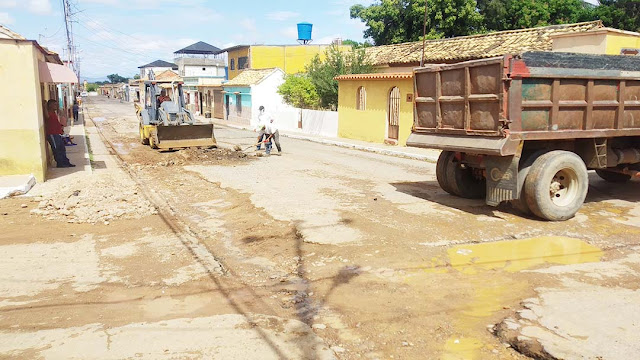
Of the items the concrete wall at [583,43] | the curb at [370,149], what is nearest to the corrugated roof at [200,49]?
the curb at [370,149]

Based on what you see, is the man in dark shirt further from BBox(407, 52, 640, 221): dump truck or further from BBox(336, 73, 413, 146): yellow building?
BBox(336, 73, 413, 146): yellow building

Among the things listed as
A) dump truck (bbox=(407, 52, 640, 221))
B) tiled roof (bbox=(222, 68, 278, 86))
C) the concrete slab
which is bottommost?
the concrete slab

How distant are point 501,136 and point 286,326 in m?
4.74

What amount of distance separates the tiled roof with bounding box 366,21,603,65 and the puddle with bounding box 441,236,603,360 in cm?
1338

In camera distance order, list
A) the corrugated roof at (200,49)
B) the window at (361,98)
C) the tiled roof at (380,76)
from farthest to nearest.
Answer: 1. the corrugated roof at (200,49)
2. the window at (361,98)
3. the tiled roof at (380,76)

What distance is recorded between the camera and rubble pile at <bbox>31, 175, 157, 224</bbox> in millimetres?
8898

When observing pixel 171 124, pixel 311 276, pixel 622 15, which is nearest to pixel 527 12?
pixel 622 15

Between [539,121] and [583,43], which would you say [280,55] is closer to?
[583,43]

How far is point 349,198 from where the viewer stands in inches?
405

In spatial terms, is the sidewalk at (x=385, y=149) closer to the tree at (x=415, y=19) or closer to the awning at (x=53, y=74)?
the awning at (x=53, y=74)

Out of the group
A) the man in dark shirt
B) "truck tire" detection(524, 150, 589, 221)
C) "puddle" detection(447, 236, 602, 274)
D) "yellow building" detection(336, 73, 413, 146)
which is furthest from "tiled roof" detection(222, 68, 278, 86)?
"puddle" detection(447, 236, 602, 274)

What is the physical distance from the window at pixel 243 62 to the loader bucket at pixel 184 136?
28599mm

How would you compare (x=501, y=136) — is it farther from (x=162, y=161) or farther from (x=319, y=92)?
(x=319, y=92)

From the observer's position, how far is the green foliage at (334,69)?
92.5ft
